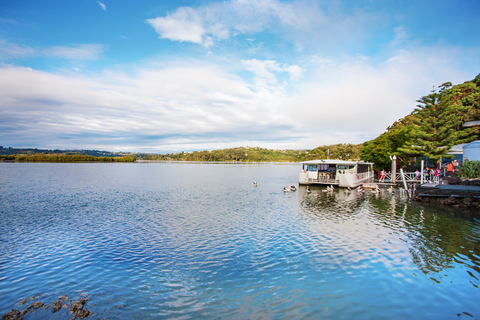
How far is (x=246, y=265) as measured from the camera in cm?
1078

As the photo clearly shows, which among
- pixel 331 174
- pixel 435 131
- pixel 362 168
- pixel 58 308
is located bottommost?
pixel 58 308

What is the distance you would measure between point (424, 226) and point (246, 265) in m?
13.0

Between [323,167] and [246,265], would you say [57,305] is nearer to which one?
[246,265]

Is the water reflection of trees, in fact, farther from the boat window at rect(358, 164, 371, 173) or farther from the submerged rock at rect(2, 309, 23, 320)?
the boat window at rect(358, 164, 371, 173)

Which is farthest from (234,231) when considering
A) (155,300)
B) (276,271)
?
(155,300)

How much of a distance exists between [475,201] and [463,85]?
47.6 meters

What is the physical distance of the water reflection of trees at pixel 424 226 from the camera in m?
11.3

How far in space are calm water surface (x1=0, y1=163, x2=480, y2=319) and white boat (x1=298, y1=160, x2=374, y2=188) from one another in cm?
1928

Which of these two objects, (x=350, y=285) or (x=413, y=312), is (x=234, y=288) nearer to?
(x=350, y=285)

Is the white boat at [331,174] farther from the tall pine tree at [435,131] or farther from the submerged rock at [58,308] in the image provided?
the submerged rock at [58,308]

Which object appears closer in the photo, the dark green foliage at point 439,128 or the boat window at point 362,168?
the dark green foliage at point 439,128

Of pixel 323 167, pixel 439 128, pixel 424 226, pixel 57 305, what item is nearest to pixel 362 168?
pixel 323 167

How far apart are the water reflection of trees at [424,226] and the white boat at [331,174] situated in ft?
39.6

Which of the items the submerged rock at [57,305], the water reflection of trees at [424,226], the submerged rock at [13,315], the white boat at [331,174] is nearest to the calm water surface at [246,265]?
the water reflection of trees at [424,226]
